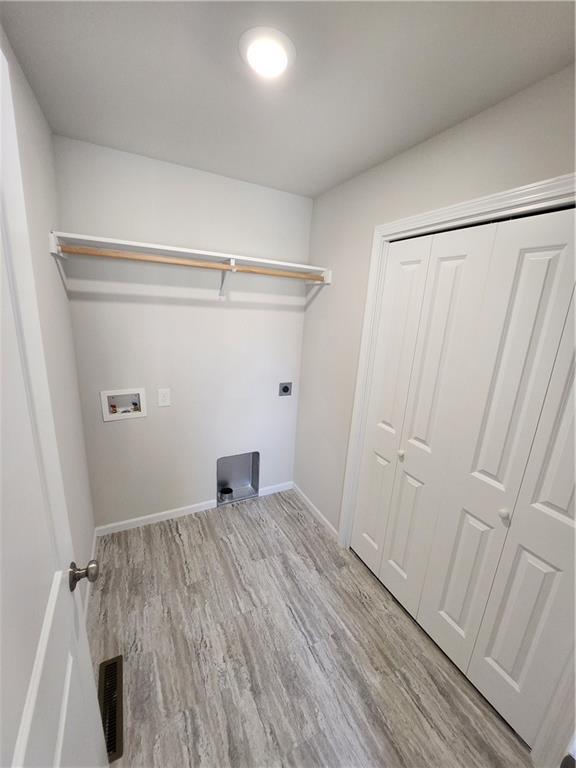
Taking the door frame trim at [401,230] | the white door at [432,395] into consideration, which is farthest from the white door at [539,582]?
the door frame trim at [401,230]

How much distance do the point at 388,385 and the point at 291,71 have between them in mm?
1460

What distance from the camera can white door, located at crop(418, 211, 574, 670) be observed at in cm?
112

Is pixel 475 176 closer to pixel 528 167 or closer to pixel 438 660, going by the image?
pixel 528 167

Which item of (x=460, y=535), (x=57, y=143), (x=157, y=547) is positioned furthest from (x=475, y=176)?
(x=157, y=547)

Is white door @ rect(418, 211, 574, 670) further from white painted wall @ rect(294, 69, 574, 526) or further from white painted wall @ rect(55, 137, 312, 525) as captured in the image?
white painted wall @ rect(55, 137, 312, 525)

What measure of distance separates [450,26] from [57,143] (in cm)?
188

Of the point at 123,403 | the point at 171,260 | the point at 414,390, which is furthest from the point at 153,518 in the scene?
the point at 414,390

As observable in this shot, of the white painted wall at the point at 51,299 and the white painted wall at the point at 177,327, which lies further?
the white painted wall at the point at 177,327

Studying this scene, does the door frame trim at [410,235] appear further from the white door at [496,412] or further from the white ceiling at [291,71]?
the white ceiling at [291,71]

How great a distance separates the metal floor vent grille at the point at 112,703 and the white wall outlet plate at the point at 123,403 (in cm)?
130

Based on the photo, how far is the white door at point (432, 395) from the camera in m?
1.36

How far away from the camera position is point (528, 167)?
1133mm

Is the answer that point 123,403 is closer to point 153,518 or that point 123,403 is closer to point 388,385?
point 153,518

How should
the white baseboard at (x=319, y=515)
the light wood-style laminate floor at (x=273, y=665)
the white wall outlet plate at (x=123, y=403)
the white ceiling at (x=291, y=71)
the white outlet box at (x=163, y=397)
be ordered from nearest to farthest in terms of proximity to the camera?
1. the white ceiling at (x=291, y=71)
2. the light wood-style laminate floor at (x=273, y=665)
3. the white wall outlet plate at (x=123, y=403)
4. the white outlet box at (x=163, y=397)
5. the white baseboard at (x=319, y=515)
